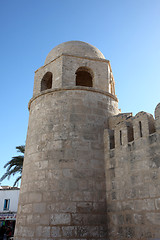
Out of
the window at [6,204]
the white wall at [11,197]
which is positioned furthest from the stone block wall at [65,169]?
the window at [6,204]

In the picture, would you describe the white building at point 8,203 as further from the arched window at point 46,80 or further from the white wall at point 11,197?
the arched window at point 46,80

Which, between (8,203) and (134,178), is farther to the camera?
(8,203)

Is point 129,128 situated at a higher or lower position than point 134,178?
higher

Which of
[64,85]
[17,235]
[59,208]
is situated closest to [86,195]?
[59,208]

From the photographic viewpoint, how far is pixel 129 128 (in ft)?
24.8

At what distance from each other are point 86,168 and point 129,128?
1.82 m

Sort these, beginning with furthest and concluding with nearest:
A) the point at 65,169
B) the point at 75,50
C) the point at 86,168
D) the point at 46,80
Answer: the point at 46,80 < the point at 75,50 < the point at 86,168 < the point at 65,169

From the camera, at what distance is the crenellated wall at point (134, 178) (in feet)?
19.8

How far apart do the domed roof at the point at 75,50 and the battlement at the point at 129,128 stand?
3.03 meters

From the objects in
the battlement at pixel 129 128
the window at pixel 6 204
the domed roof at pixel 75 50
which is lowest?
the window at pixel 6 204

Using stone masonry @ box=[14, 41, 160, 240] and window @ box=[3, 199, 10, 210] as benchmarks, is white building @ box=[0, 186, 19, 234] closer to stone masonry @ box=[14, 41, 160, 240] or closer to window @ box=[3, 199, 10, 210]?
window @ box=[3, 199, 10, 210]

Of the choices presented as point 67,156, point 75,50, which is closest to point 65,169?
point 67,156

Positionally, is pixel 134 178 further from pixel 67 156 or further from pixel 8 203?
pixel 8 203

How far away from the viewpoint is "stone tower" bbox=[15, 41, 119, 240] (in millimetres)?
6871
